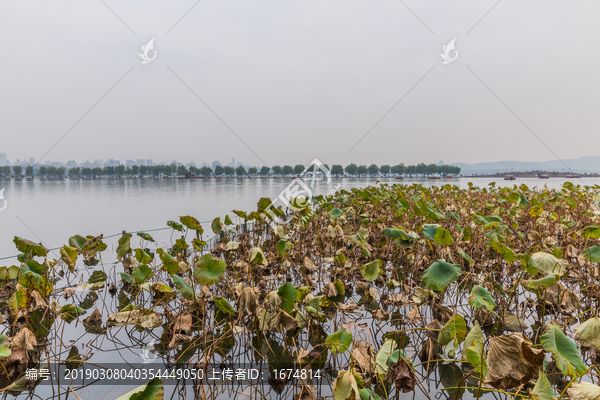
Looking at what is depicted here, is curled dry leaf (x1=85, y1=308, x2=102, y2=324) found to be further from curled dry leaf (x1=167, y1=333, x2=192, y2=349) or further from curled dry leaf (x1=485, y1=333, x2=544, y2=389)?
curled dry leaf (x1=485, y1=333, x2=544, y2=389)

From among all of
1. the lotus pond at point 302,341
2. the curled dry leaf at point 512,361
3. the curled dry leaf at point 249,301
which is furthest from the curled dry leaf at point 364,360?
the curled dry leaf at point 249,301

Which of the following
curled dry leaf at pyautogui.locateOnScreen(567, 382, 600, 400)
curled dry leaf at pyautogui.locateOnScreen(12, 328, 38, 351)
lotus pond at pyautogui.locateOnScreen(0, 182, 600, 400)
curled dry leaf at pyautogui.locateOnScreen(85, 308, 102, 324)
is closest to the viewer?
curled dry leaf at pyautogui.locateOnScreen(567, 382, 600, 400)

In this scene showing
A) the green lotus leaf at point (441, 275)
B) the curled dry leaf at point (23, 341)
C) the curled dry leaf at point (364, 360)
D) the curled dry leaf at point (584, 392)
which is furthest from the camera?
the green lotus leaf at point (441, 275)

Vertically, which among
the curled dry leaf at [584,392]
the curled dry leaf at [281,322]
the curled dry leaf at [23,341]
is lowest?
the curled dry leaf at [23,341]

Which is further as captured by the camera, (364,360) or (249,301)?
(249,301)

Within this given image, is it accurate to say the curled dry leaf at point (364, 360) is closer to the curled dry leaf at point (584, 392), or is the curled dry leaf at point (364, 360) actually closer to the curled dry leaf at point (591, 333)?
the curled dry leaf at point (584, 392)

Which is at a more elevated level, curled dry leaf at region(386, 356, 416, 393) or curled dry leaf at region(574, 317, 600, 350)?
curled dry leaf at region(574, 317, 600, 350)

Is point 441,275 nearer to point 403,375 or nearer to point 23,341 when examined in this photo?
point 403,375

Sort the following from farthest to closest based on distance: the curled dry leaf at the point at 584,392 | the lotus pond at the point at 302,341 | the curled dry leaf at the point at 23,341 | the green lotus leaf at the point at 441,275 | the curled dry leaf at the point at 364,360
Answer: the green lotus leaf at the point at 441,275, the curled dry leaf at the point at 23,341, the curled dry leaf at the point at 364,360, the lotus pond at the point at 302,341, the curled dry leaf at the point at 584,392

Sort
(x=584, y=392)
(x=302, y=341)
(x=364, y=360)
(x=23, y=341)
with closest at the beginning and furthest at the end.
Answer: (x=584, y=392) < (x=364, y=360) < (x=23, y=341) < (x=302, y=341)

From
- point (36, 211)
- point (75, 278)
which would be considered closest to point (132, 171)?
point (36, 211)

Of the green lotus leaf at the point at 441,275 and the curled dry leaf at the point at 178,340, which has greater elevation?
the green lotus leaf at the point at 441,275

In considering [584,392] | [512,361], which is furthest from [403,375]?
[584,392]

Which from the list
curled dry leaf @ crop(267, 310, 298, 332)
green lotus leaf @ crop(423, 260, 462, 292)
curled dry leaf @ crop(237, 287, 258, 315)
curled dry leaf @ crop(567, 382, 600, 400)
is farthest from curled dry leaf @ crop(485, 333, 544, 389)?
curled dry leaf @ crop(237, 287, 258, 315)
